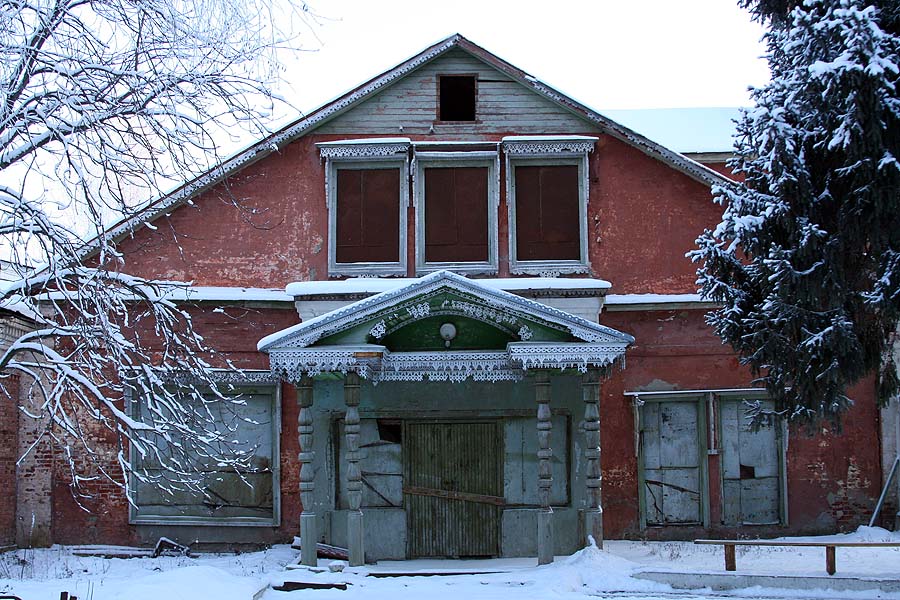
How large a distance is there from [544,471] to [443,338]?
211 centimetres

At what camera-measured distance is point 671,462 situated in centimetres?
1465

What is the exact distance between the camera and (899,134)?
9898 millimetres

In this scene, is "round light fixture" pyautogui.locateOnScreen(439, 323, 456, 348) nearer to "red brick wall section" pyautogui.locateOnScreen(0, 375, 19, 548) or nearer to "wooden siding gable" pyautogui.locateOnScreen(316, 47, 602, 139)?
"wooden siding gable" pyautogui.locateOnScreen(316, 47, 602, 139)

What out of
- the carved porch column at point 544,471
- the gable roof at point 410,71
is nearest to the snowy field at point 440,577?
the carved porch column at point 544,471

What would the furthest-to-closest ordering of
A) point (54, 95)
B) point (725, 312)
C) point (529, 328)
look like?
point (529, 328) → point (725, 312) → point (54, 95)

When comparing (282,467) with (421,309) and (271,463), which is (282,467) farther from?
(421,309)

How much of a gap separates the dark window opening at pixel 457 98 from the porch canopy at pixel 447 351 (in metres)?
4.04

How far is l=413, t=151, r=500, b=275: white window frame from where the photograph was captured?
14.7 m

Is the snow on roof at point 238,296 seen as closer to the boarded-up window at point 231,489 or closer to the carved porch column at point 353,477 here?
the boarded-up window at point 231,489

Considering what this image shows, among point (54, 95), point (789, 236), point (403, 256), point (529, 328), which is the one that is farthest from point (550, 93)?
point (54, 95)

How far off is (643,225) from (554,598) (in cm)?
647

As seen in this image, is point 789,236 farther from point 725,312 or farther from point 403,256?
point 403,256

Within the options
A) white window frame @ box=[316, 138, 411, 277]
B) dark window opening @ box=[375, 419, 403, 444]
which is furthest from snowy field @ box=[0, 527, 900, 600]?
white window frame @ box=[316, 138, 411, 277]

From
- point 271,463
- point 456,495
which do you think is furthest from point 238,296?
point 456,495
